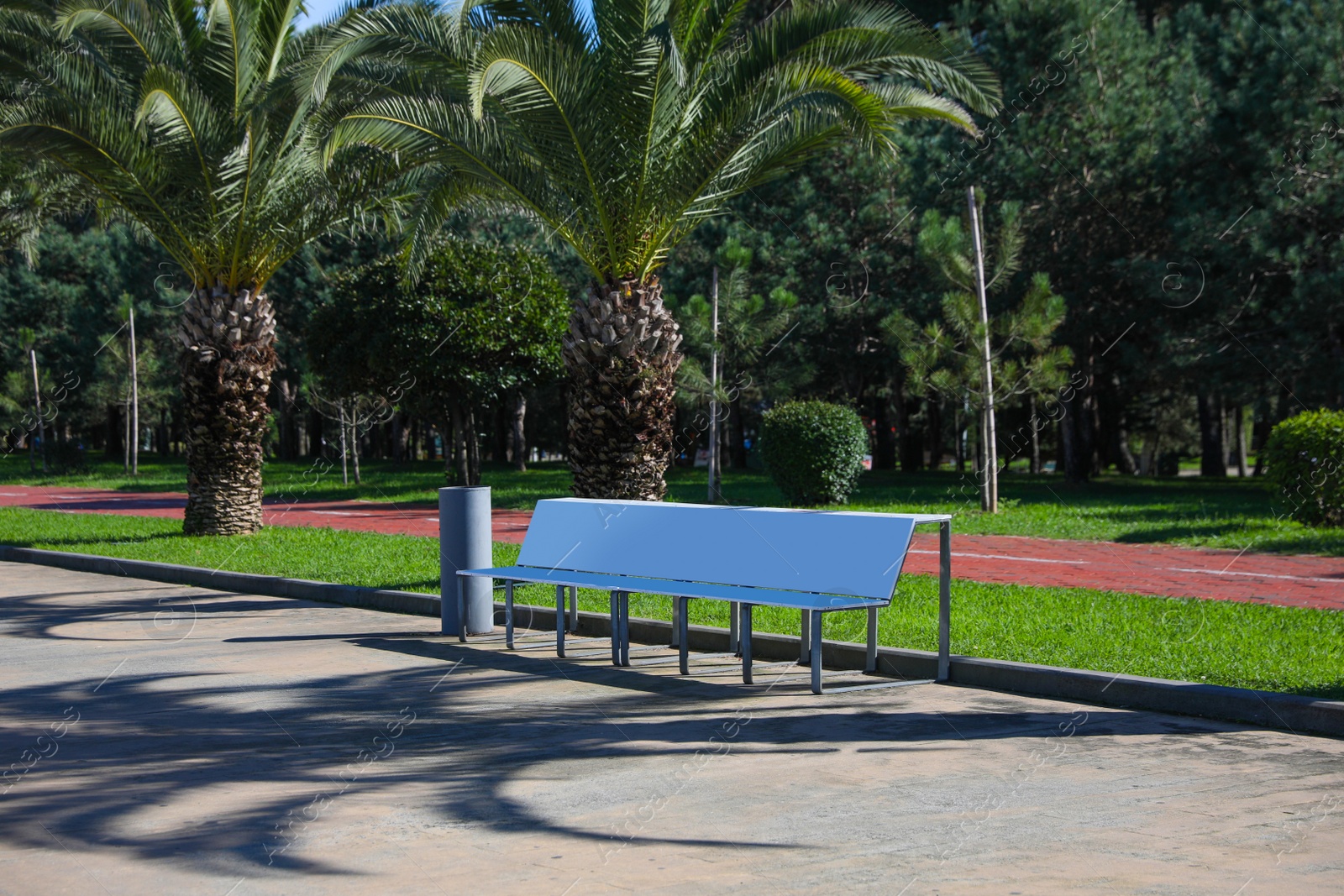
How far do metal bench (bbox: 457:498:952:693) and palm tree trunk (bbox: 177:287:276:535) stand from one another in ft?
27.8

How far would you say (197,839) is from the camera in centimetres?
484

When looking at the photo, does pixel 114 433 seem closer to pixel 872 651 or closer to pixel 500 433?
pixel 500 433

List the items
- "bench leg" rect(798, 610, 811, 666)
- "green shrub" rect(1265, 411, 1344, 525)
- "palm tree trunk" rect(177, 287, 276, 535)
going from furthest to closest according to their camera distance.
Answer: "palm tree trunk" rect(177, 287, 276, 535)
"green shrub" rect(1265, 411, 1344, 525)
"bench leg" rect(798, 610, 811, 666)

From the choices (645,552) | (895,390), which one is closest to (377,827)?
(645,552)

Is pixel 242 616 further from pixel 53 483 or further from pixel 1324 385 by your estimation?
pixel 53 483

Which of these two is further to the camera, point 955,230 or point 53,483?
point 53,483

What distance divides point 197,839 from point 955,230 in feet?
56.9

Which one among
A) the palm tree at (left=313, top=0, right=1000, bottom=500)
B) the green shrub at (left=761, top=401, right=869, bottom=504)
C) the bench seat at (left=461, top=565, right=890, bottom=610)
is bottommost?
the bench seat at (left=461, top=565, right=890, bottom=610)

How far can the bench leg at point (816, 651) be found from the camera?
7.32 meters

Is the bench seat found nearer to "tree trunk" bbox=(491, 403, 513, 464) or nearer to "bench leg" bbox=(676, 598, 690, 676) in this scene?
"bench leg" bbox=(676, 598, 690, 676)

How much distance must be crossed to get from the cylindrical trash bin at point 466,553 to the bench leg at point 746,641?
9.00 feet

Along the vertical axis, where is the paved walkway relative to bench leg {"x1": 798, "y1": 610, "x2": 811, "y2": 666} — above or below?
below

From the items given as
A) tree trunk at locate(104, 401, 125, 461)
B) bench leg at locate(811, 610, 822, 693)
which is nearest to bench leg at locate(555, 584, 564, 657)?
bench leg at locate(811, 610, 822, 693)

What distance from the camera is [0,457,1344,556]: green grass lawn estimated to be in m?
16.4
